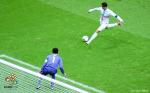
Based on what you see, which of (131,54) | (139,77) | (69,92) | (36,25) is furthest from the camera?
(36,25)

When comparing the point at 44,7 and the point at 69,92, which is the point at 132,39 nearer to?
the point at 44,7

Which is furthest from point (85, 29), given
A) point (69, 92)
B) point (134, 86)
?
point (69, 92)

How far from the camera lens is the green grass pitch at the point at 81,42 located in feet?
64.8

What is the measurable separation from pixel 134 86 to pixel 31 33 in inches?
274

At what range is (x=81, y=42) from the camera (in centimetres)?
2291

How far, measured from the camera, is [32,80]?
60.7 feet
